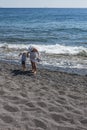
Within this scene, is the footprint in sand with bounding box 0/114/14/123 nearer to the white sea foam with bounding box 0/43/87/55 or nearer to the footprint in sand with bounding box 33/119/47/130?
the footprint in sand with bounding box 33/119/47/130

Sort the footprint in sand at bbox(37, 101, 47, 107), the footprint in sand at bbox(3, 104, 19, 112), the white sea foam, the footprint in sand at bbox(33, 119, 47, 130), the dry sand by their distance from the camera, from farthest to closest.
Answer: the white sea foam, the footprint in sand at bbox(37, 101, 47, 107), the footprint in sand at bbox(3, 104, 19, 112), the dry sand, the footprint in sand at bbox(33, 119, 47, 130)

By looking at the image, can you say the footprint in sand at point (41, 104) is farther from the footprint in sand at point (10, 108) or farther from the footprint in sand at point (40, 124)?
the footprint in sand at point (40, 124)

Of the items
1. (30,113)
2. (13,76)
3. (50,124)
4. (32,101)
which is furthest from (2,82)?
(50,124)

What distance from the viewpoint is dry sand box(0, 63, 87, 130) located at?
7.77 m

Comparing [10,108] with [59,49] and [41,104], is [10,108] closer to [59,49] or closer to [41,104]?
[41,104]

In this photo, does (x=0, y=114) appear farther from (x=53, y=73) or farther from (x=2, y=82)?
(x=53, y=73)

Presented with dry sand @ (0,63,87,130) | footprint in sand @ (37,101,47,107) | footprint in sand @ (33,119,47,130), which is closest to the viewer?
footprint in sand @ (33,119,47,130)

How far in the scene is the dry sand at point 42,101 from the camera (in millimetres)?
7766

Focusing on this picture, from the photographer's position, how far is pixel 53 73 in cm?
1334

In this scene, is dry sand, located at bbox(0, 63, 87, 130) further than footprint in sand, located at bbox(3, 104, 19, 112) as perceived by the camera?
No

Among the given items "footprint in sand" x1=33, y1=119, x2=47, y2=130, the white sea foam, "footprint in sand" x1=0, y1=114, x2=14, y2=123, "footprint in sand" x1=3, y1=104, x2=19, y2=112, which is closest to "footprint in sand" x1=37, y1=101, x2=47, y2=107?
"footprint in sand" x1=3, y1=104, x2=19, y2=112

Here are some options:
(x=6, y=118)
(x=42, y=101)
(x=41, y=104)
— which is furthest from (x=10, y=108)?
(x=42, y=101)

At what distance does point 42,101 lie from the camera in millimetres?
9273

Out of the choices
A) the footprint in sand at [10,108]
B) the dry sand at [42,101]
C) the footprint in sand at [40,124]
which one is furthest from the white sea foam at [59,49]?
the footprint in sand at [40,124]
